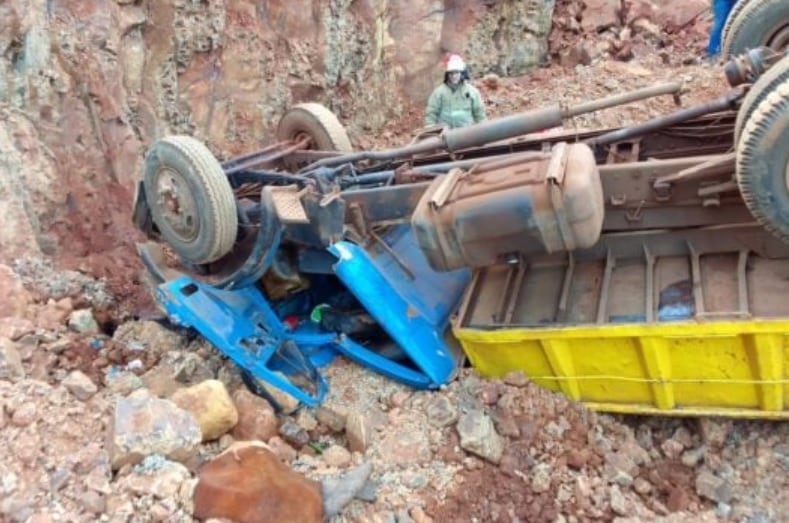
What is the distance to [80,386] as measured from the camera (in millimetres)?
A: 3602

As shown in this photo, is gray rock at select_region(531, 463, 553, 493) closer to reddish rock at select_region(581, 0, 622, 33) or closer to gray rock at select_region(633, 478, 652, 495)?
gray rock at select_region(633, 478, 652, 495)

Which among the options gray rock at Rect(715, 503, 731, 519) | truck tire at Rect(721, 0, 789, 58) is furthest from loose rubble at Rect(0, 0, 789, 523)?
truck tire at Rect(721, 0, 789, 58)

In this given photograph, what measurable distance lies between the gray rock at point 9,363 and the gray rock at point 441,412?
1975 mm

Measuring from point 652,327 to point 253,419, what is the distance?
1926 mm

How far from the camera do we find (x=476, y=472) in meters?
3.59

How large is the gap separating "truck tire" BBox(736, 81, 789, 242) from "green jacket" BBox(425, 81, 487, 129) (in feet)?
13.1

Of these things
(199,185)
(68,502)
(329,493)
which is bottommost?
(329,493)

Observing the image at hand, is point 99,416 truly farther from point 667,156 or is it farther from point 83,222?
point 667,156

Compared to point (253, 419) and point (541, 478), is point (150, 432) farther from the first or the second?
point (541, 478)

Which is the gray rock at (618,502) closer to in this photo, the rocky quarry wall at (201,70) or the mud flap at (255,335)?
the mud flap at (255,335)

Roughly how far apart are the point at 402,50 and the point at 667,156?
6.26 metres

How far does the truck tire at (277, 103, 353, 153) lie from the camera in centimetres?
529

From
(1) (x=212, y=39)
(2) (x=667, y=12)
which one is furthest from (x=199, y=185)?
(2) (x=667, y=12)

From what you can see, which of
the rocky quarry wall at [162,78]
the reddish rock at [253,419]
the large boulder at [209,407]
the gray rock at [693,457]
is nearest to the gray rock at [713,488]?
the gray rock at [693,457]
